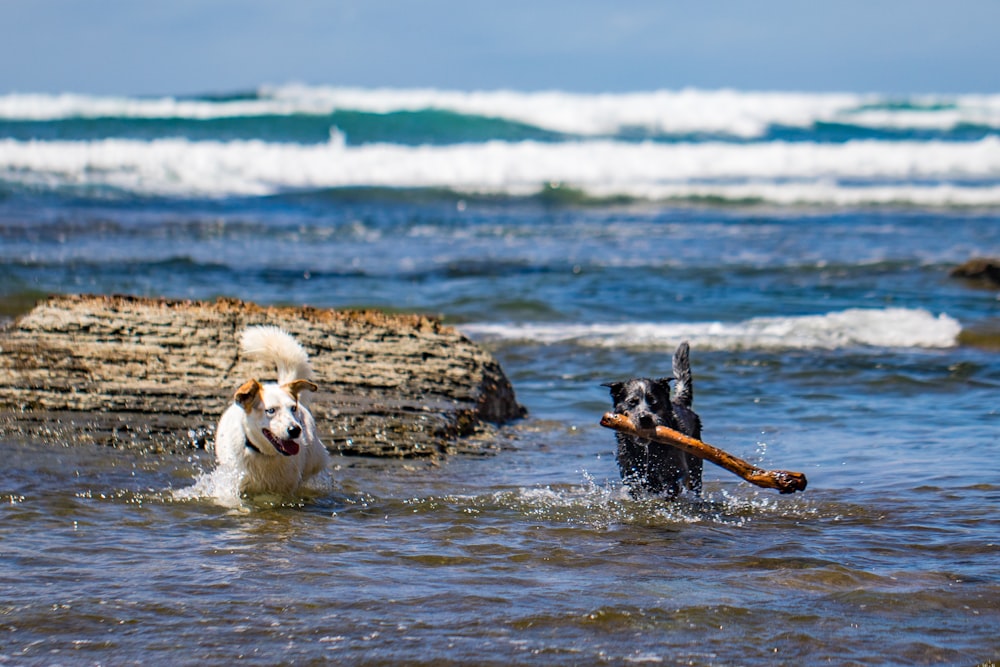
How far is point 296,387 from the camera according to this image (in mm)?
6137

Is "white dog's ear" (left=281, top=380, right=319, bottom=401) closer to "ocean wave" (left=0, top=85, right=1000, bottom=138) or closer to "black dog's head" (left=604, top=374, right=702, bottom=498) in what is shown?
"black dog's head" (left=604, top=374, right=702, bottom=498)

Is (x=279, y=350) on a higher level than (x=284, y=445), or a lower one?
higher

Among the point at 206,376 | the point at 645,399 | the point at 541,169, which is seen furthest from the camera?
the point at 541,169

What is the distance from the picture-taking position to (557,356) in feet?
35.6

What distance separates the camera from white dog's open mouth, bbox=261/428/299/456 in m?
5.86

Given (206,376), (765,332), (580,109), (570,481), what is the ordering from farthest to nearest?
(580,109), (765,332), (206,376), (570,481)

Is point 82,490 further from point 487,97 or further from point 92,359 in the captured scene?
point 487,97

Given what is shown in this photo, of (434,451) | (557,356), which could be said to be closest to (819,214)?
(557,356)

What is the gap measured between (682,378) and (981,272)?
34.4 ft

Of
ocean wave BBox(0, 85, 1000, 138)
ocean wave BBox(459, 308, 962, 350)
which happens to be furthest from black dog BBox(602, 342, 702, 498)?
ocean wave BBox(0, 85, 1000, 138)

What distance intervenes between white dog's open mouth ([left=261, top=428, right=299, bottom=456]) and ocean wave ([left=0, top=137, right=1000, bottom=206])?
26831 millimetres

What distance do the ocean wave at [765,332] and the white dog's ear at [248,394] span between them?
5.63 meters

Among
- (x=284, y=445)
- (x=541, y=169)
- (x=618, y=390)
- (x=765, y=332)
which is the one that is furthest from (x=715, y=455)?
(x=541, y=169)

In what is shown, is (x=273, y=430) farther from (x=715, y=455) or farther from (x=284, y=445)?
(x=715, y=455)
